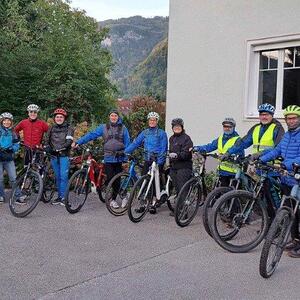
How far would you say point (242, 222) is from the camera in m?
5.68

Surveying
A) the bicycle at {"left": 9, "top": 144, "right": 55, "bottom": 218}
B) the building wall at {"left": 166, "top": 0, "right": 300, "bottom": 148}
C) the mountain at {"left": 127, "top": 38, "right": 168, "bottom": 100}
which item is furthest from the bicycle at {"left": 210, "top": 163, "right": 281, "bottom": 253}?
the mountain at {"left": 127, "top": 38, "right": 168, "bottom": 100}

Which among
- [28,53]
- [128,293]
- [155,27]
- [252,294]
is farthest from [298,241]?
[155,27]

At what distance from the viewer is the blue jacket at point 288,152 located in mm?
5566

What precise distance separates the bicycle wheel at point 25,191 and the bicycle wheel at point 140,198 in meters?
1.51

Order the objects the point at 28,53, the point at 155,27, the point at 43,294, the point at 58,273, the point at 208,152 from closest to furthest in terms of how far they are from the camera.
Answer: the point at 43,294, the point at 58,273, the point at 208,152, the point at 28,53, the point at 155,27

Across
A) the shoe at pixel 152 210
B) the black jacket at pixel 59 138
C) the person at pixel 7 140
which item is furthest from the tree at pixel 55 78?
the shoe at pixel 152 210

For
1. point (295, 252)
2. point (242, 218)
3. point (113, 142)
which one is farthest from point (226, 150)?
point (113, 142)

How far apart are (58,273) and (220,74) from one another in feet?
20.1

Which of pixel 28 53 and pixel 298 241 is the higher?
pixel 28 53

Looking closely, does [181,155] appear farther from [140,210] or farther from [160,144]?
[140,210]

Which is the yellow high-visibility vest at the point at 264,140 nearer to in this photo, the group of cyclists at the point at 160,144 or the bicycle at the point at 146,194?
the group of cyclists at the point at 160,144

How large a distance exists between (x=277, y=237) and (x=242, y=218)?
31.0 inches

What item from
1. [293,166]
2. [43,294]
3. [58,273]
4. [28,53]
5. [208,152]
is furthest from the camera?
[28,53]

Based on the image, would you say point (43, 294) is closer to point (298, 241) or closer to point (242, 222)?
point (242, 222)
